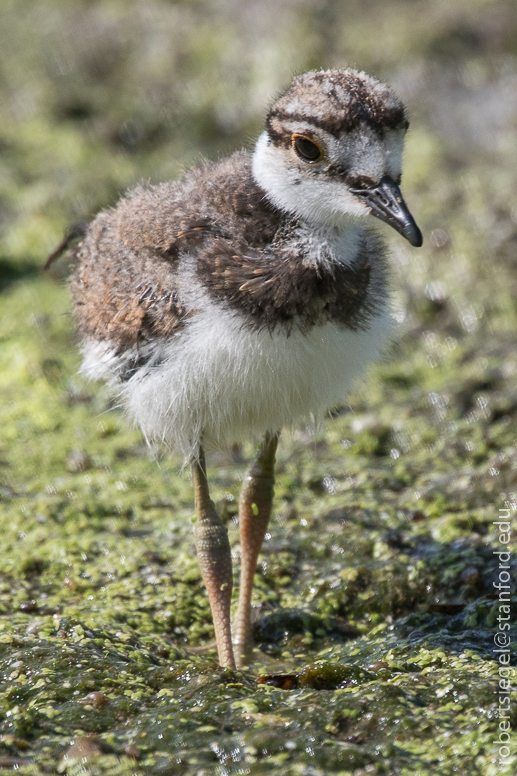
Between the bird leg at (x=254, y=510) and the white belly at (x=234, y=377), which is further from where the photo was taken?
the bird leg at (x=254, y=510)

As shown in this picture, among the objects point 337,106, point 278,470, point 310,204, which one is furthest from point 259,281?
point 278,470

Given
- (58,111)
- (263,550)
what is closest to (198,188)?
(263,550)

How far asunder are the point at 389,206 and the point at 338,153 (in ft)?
0.81

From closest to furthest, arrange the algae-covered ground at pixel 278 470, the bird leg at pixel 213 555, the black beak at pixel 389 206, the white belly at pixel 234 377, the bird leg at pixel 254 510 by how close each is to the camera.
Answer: the algae-covered ground at pixel 278 470 < the black beak at pixel 389 206 < the white belly at pixel 234 377 < the bird leg at pixel 213 555 < the bird leg at pixel 254 510

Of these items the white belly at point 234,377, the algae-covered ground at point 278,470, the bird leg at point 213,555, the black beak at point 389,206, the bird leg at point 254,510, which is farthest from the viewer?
the bird leg at point 254,510

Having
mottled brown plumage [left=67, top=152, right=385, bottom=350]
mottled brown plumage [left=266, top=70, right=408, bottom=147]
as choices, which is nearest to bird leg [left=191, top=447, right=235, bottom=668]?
mottled brown plumage [left=67, top=152, right=385, bottom=350]

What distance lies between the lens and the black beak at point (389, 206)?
271 cm

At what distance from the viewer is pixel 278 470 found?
4.60 meters

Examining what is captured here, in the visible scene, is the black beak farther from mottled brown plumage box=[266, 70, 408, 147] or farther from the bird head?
mottled brown plumage box=[266, 70, 408, 147]

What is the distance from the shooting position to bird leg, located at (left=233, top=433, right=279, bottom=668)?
351 cm

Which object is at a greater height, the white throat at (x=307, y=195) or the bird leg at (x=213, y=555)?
the white throat at (x=307, y=195)

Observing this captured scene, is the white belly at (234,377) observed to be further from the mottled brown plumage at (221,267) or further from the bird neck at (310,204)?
the bird neck at (310,204)

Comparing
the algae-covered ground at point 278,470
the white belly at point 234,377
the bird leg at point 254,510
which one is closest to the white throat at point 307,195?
the white belly at point 234,377

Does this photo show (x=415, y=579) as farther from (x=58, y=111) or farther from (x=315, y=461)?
(x=58, y=111)
